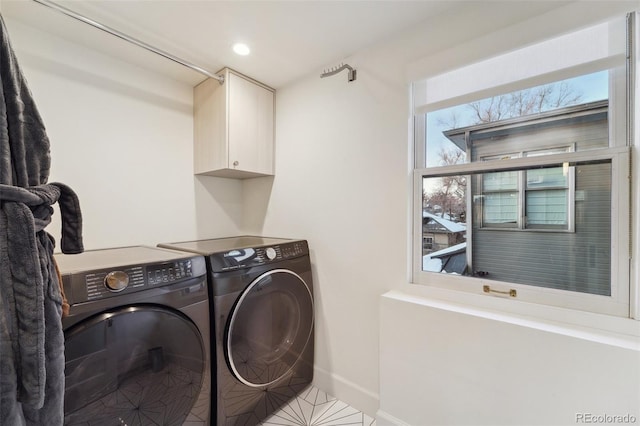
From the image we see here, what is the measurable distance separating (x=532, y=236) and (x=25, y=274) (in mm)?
1779

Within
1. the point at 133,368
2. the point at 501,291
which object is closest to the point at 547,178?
the point at 501,291

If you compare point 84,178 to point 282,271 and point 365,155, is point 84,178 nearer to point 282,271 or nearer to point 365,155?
point 282,271

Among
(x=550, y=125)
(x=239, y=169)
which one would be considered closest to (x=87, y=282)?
(x=239, y=169)

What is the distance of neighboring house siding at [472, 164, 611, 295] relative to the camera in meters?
1.06

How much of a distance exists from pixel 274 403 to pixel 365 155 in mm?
1587

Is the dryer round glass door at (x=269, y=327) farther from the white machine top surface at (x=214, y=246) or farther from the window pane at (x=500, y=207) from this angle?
the window pane at (x=500, y=207)

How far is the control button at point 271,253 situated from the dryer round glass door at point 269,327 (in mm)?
82

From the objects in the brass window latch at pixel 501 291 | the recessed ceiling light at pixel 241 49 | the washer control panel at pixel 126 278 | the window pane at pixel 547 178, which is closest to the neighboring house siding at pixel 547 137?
the window pane at pixel 547 178

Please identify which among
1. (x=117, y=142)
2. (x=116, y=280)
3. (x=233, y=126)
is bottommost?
(x=116, y=280)

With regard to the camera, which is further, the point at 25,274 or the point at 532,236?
the point at 532,236

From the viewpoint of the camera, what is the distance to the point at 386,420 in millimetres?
1417

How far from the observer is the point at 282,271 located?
5.27ft

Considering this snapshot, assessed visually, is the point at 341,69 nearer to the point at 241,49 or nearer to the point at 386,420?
the point at 241,49

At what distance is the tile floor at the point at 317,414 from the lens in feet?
4.98
